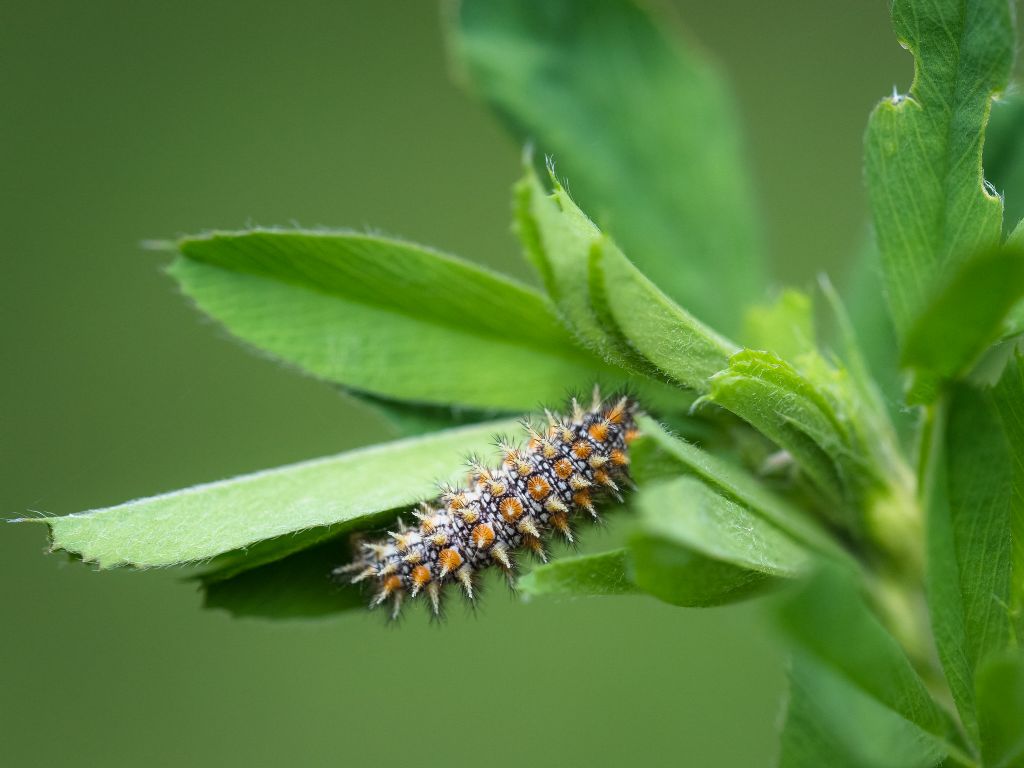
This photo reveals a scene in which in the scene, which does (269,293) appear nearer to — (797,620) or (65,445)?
(797,620)

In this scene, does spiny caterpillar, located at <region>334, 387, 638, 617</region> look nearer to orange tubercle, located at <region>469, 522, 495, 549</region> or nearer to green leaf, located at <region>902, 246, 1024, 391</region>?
orange tubercle, located at <region>469, 522, 495, 549</region>

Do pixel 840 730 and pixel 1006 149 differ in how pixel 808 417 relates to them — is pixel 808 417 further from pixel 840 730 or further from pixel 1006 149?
pixel 1006 149

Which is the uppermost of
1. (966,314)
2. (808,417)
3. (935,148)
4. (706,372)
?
(935,148)

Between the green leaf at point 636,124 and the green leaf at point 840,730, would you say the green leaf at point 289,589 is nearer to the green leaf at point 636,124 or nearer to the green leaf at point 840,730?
the green leaf at point 840,730

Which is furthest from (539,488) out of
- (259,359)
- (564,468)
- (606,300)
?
(259,359)

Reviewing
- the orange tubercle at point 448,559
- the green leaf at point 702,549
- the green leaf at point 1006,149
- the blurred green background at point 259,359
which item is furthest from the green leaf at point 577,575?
the blurred green background at point 259,359
